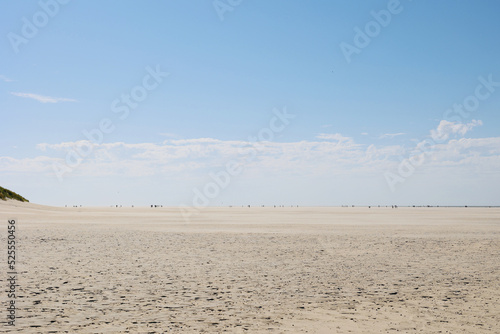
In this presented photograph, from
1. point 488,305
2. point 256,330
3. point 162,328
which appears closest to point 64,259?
point 162,328

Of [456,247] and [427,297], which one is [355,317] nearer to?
[427,297]

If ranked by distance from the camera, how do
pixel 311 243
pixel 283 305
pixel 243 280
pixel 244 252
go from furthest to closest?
pixel 311 243
pixel 244 252
pixel 243 280
pixel 283 305

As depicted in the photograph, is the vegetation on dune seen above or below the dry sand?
above

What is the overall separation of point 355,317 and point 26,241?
21.9 meters

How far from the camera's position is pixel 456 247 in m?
24.8

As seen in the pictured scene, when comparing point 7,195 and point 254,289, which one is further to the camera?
point 7,195

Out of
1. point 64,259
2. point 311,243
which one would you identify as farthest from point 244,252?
point 64,259

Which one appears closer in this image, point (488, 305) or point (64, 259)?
point (488, 305)

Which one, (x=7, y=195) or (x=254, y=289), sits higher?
(x=7, y=195)

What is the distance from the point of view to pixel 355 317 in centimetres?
1022

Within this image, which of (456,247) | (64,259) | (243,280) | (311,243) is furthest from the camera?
(311,243)

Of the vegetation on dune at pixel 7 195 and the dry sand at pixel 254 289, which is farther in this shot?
the vegetation on dune at pixel 7 195

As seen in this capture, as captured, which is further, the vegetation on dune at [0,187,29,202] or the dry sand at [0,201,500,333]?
the vegetation on dune at [0,187,29,202]

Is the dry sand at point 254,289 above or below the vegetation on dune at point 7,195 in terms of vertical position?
below
